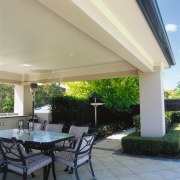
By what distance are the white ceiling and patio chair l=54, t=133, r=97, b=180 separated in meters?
1.91

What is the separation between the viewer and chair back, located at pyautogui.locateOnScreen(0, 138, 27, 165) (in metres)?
3.57

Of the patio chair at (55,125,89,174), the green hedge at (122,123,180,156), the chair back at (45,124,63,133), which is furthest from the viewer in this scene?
the chair back at (45,124,63,133)

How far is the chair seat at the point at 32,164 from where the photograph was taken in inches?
143

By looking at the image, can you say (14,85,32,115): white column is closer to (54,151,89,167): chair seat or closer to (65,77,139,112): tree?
(65,77,139,112): tree

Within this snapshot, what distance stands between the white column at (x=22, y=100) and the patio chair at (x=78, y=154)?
6.17 metres

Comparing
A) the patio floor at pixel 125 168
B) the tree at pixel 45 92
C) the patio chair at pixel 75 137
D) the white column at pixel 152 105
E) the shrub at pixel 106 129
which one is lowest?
the patio floor at pixel 125 168

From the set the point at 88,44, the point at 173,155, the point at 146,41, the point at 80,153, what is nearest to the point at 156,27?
the point at 146,41

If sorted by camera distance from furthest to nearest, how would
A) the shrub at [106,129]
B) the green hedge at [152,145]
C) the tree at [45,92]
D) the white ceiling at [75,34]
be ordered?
the tree at [45,92]
the shrub at [106,129]
the green hedge at [152,145]
the white ceiling at [75,34]

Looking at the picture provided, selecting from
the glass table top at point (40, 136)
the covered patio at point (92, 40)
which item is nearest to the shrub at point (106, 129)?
the covered patio at point (92, 40)

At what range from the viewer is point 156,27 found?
4.00m

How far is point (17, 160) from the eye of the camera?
364 centimetres

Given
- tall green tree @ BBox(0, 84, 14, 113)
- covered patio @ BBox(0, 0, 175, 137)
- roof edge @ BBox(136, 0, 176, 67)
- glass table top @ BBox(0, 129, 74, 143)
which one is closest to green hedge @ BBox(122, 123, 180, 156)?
covered patio @ BBox(0, 0, 175, 137)

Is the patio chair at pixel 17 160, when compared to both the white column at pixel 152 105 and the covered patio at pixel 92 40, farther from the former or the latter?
the white column at pixel 152 105

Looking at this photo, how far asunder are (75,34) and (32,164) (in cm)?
263
